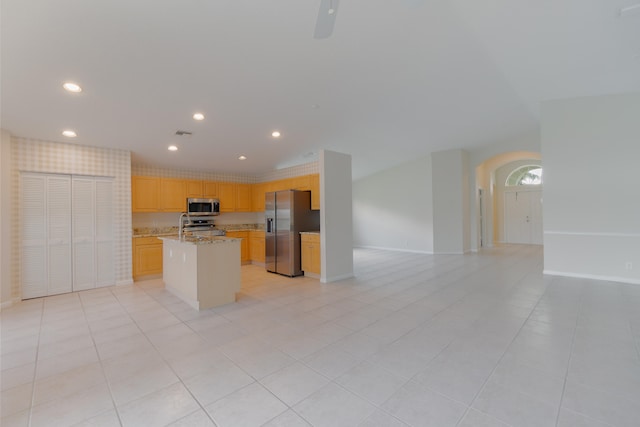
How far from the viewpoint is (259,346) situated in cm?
269

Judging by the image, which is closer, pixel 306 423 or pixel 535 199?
pixel 306 423

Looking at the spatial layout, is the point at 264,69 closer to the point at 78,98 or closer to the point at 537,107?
the point at 78,98

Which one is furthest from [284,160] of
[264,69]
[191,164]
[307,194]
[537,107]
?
[537,107]

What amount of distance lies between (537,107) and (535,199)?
5808 mm

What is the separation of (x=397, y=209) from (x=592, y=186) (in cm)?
486

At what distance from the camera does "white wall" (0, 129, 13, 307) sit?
13.2 ft

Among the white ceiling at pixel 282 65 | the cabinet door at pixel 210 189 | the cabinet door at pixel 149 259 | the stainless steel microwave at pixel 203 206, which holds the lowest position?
the cabinet door at pixel 149 259

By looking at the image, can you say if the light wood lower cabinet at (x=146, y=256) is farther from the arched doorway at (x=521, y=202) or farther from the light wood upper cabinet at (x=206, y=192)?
the arched doorway at (x=521, y=202)

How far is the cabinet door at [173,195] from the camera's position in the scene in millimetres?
6273

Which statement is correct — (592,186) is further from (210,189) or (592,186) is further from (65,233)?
(65,233)

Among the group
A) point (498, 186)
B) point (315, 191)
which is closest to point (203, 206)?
point (315, 191)

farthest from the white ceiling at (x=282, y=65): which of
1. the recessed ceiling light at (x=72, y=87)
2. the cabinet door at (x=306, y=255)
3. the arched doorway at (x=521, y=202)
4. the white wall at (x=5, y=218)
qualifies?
the arched doorway at (x=521, y=202)

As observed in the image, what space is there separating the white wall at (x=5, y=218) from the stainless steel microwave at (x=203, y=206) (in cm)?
287

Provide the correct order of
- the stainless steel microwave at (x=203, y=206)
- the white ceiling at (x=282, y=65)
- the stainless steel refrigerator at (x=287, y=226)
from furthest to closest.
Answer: the stainless steel microwave at (x=203, y=206)
the stainless steel refrigerator at (x=287, y=226)
the white ceiling at (x=282, y=65)
